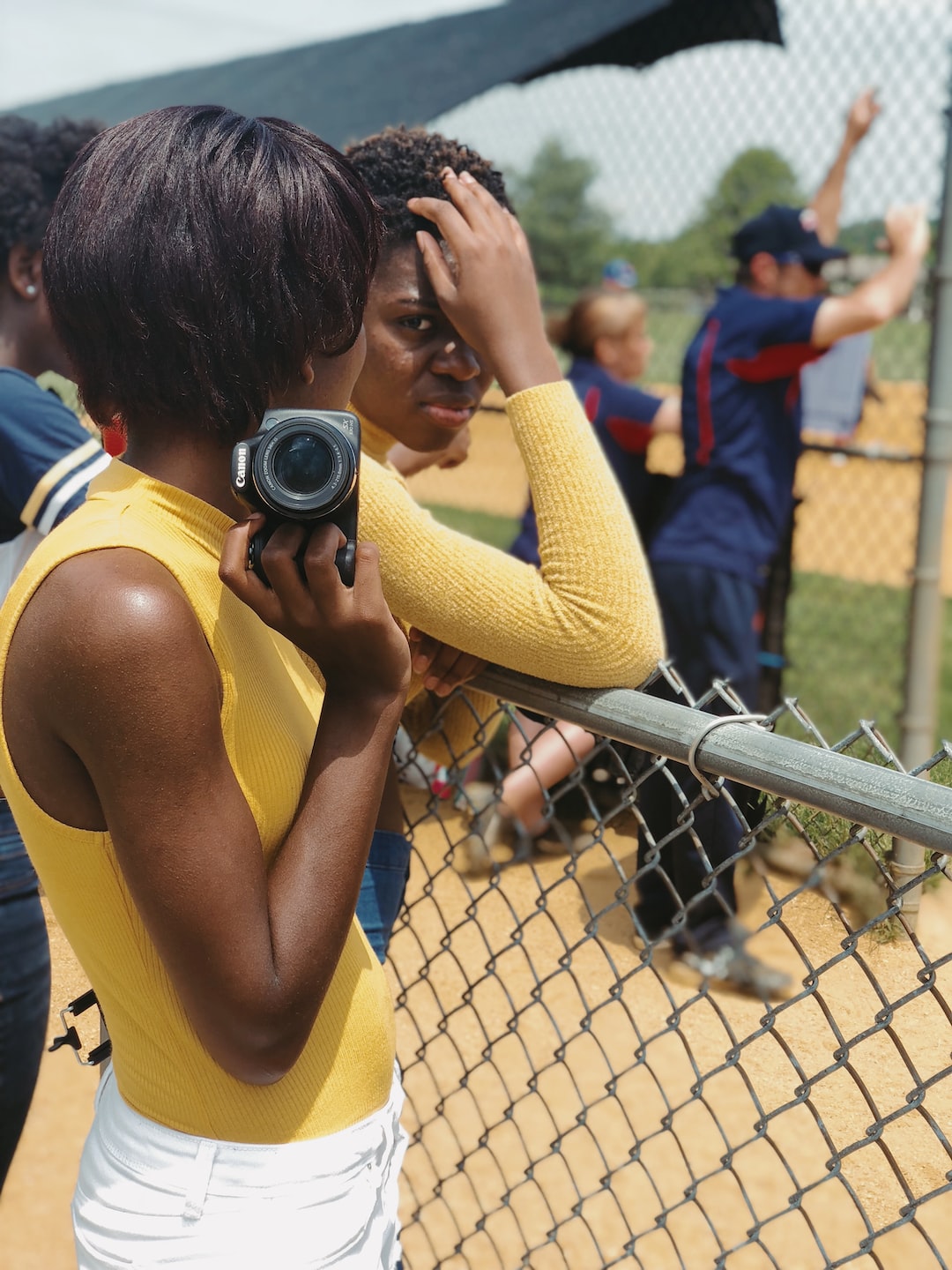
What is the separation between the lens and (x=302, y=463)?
96 cm

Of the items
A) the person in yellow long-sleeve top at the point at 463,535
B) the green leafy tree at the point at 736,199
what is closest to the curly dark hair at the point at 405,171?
the person in yellow long-sleeve top at the point at 463,535

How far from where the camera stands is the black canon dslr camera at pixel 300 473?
959 millimetres

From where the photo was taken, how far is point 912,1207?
1.23m

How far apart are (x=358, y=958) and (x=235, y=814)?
303 mm

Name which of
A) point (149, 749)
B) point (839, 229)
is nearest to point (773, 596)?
point (839, 229)

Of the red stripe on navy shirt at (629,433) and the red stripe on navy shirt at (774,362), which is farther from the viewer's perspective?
the red stripe on navy shirt at (629,433)

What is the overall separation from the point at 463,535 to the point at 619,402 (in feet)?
10.9

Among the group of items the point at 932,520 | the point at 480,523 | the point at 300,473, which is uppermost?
the point at 300,473

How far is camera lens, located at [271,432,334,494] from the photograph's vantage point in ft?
3.16

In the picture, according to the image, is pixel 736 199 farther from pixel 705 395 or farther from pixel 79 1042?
pixel 79 1042

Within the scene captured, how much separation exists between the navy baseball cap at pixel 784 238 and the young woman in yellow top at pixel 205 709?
3.33 metres

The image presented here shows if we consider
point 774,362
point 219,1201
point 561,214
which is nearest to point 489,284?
point 219,1201

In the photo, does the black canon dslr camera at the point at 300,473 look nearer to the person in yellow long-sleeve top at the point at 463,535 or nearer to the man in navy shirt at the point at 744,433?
the person in yellow long-sleeve top at the point at 463,535

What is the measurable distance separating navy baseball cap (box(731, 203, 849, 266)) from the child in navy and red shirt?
2.17 ft
